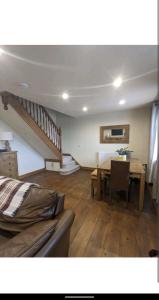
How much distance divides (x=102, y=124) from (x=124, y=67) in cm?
304

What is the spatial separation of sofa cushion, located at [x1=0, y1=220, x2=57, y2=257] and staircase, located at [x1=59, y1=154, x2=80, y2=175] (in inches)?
141

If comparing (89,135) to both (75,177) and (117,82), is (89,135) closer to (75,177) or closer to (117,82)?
(75,177)

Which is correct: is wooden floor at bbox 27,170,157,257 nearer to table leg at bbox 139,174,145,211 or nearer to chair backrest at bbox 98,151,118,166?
table leg at bbox 139,174,145,211

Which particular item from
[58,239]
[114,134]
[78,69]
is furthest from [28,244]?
[114,134]

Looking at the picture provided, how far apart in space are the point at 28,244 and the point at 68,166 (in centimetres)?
395

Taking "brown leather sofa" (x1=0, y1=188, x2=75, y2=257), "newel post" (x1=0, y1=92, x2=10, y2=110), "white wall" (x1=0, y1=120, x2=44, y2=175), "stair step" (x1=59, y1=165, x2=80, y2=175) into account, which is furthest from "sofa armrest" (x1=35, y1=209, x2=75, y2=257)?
"white wall" (x1=0, y1=120, x2=44, y2=175)

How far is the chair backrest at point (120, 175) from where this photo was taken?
231 cm

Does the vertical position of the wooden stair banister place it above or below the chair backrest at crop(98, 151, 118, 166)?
above

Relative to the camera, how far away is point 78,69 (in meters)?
1.58

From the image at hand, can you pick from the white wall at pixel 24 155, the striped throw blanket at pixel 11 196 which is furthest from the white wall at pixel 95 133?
the striped throw blanket at pixel 11 196

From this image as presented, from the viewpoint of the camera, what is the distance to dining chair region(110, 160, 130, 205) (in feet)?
7.58

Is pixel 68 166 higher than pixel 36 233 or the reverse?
the reverse

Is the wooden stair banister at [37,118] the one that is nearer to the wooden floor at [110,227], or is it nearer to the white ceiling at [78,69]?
the white ceiling at [78,69]
